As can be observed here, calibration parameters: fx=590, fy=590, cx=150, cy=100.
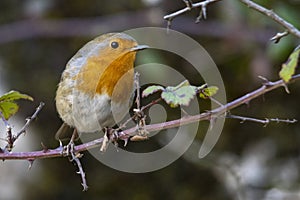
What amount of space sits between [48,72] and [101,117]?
1863 mm

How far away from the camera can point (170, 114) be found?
13.4 feet

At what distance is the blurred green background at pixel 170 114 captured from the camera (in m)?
4.01

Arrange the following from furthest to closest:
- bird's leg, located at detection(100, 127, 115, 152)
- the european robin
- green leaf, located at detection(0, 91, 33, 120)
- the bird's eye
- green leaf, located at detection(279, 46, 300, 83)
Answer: the bird's eye < the european robin < green leaf, located at detection(0, 91, 33, 120) < bird's leg, located at detection(100, 127, 115, 152) < green leaf, located at detection(279, 46, 300, 83)

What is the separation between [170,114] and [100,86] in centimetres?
152

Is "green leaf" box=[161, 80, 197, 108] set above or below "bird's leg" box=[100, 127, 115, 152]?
above

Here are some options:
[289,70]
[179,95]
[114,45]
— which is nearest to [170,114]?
[114,45]

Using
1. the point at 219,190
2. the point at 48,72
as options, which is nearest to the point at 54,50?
→ the point at 48,72

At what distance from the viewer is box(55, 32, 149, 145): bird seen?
2.59 m

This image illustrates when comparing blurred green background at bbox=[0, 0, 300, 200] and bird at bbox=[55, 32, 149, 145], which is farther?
blurred green background at bbox=[0, 0, 300, 200]

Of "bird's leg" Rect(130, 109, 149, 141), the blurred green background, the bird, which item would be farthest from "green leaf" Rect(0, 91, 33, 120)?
the blurred green background

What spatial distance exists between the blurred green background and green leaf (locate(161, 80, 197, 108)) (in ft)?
7.23

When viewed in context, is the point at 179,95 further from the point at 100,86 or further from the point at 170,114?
the point at 170,114

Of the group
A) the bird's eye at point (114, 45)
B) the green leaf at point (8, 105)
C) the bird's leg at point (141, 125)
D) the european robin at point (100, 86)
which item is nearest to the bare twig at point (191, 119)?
the bird's leg at point (141, 125)

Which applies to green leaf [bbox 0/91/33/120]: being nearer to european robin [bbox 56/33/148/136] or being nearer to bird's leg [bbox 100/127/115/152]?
bird's leg [bbox 100/127/115/152]
